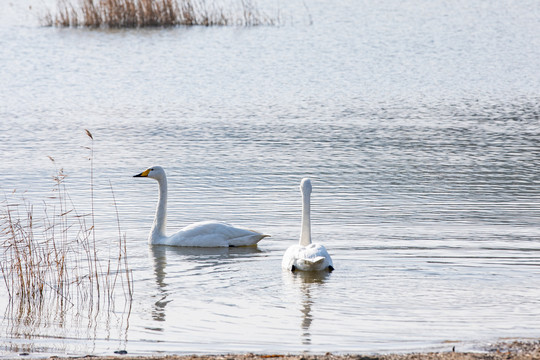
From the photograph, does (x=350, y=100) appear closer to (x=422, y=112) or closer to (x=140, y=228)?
(x=422, y=112)

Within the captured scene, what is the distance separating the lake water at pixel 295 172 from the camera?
7719 mm

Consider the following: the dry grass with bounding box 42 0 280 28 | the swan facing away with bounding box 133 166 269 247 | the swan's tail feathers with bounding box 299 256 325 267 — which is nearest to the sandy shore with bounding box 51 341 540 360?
the swan's tail feathers with bounding box 299 256 325 267

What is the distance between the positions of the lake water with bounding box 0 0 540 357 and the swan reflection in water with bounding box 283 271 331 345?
3cm

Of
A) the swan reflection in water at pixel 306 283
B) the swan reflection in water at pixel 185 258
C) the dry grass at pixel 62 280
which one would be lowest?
the swan reflection in water at pixel 306 283

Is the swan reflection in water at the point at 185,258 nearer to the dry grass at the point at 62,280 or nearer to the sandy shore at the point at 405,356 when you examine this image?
the dry grass at the point at 62,280

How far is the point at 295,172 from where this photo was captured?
48.9 ft

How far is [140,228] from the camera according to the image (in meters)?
11.7

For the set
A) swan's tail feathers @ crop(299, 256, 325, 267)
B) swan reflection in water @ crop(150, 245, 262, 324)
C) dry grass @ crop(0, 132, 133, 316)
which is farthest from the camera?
swan reflection in water @ crop(150, 245, 262, 324)

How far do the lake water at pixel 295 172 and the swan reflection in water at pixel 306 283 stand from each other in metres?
0.03

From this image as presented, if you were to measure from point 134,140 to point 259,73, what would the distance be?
990 cm

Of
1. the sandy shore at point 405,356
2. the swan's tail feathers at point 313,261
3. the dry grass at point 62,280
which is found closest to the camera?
the sandy shore at point 405,356

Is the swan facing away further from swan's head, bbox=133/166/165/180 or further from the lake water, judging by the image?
swan's head, bbox=133/166/165/180

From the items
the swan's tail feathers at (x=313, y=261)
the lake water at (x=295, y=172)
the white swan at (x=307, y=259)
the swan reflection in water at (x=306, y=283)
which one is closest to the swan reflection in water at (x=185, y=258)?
the lake water at (x=295, y=172)

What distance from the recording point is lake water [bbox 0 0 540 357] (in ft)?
25.3
